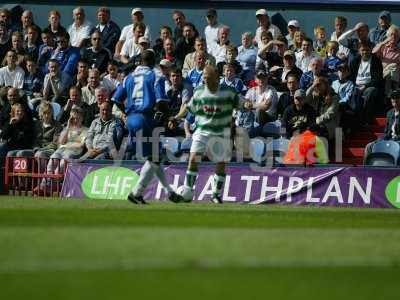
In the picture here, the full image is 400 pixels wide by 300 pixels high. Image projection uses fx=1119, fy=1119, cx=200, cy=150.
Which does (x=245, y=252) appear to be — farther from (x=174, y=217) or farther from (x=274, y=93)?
(x=274, y=93)

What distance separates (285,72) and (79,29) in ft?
18.0

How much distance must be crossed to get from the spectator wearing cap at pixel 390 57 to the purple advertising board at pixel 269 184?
3.27 metres

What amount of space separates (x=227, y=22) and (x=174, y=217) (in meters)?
12.9

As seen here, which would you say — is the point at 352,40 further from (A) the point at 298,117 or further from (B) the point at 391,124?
(B) the point at 391,124

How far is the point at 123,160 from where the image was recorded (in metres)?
21.0

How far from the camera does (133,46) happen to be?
24.3m

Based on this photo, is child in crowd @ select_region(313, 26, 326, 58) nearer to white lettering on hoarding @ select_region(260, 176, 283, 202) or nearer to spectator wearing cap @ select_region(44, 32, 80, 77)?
white lettering on hoarding @ select_region(260, 176, 283, 202)

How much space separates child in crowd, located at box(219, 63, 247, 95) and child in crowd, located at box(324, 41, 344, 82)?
171 centimetres

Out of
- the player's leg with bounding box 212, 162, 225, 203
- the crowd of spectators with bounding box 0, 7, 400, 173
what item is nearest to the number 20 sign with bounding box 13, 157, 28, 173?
the crowd of spectators with bounding box 0, 7, 400, 173

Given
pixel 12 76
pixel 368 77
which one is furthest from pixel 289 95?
pixel 12 76

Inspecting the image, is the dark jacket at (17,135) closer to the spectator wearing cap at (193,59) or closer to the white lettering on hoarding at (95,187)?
the white lettering on hoarding at (95,187)

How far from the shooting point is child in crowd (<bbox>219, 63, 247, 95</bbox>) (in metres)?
22.0

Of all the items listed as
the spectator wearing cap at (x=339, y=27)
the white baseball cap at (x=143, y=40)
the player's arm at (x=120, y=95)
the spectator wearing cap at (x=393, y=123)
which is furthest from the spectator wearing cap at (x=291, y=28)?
the player's arm at (x=120, y=95)

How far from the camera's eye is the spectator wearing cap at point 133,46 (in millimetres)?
24109
